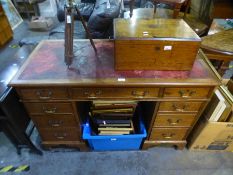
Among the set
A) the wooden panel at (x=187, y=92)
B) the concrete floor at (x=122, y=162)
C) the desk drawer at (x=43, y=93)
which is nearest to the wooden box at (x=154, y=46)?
the wooden panel at (x=187, y=92)

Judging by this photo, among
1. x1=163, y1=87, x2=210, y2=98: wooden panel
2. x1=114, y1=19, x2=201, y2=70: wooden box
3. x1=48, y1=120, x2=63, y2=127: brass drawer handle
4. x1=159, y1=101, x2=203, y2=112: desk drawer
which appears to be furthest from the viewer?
x1=48, y1=120, x2=63, y2=127: brass drawer handle

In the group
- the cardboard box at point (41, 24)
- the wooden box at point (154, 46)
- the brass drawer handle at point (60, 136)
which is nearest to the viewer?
the wooden box at point (154, 46)

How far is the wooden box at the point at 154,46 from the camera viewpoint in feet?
3.11

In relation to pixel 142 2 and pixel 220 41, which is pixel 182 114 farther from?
pixel 142 2

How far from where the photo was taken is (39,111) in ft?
3.86

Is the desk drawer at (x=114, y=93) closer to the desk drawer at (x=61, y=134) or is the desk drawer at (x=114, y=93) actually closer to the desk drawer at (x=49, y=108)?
the desk drawer at (x=49, y=108)

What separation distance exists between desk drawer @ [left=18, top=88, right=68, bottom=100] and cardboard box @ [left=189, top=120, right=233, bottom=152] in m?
1.03

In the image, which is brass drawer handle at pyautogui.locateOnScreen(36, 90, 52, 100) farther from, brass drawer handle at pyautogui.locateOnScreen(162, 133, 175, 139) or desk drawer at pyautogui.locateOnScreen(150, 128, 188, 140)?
brass drawer handle at pyautogui.locateOnScreen(162, 133, 175, 139)

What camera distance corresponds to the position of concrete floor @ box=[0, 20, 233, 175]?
140 centimetres

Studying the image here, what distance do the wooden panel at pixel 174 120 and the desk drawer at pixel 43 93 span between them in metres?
0.66

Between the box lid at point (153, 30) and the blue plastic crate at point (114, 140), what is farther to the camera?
the blue plastic crate at point (114, 140)

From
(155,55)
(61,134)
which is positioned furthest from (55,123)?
(155,55)

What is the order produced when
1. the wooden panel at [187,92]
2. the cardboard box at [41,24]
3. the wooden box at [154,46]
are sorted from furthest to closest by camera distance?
the cardboard box at [41,24], the wooden panel at [187,92], the wooden box at [154,46]

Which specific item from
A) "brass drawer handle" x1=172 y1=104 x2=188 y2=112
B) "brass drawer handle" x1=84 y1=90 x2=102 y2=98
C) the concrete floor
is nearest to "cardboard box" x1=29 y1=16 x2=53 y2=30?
the concrete floor
